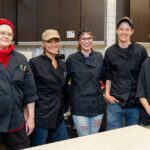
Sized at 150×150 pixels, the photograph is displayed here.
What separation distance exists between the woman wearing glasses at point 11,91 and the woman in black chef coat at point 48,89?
0.71ft

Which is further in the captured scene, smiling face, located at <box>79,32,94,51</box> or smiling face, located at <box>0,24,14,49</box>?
Result: smiling face, located at <box>79,32,94,51</box>

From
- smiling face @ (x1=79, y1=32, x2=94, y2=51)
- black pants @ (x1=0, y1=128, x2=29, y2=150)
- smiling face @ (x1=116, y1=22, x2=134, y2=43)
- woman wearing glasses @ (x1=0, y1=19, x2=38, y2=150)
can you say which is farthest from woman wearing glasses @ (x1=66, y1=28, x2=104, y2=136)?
black pants @ (x1=0, y1=128, x2=29, y2=150)

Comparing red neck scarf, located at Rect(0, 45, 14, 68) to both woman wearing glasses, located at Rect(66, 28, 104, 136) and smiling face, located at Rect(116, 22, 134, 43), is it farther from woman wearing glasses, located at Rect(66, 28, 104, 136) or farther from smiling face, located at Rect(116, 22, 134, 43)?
smiling face, located at Rect(116, 22, 134, 43)

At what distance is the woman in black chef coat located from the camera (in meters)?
2.47

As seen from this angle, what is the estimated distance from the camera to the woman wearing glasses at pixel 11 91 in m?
2.06

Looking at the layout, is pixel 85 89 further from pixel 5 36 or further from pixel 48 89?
pixel 5 36

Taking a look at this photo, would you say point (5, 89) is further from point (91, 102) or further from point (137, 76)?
point (137, 76)

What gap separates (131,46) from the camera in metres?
2.73

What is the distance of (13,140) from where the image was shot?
212cm

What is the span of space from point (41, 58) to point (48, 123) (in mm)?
575

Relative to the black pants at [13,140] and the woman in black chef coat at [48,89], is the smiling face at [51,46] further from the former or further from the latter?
the black pants at [13,140]

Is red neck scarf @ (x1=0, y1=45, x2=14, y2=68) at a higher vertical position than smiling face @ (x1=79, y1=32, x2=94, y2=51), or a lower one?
lower

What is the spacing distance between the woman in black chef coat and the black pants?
0.34m

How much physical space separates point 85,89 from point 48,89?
14.0 inches
